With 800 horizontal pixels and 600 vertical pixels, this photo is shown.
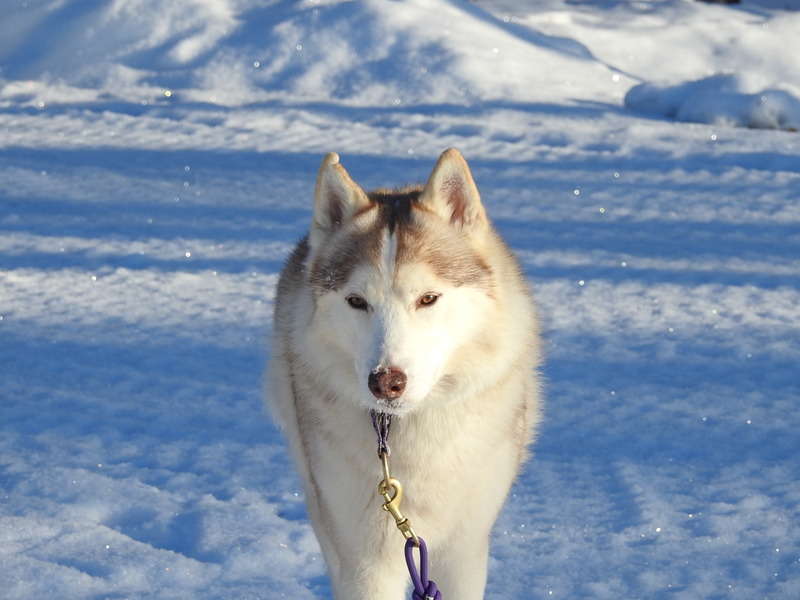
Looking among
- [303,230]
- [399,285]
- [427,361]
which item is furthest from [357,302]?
[303,230]

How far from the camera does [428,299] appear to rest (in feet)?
7.43

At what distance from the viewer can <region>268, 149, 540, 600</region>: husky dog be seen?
2.27 m

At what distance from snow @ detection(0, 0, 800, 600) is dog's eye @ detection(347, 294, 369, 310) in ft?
3.68

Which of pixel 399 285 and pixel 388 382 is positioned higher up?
pixel 399 285

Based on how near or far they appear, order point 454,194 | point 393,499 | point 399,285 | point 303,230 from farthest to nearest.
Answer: point 303,230
point 454,194
point 393,499
point 399,285

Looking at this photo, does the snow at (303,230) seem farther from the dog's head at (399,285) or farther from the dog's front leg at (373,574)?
the dog's head at (399,285)

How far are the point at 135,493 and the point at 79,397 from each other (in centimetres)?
94

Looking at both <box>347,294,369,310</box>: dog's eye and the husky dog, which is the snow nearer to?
the husky dog

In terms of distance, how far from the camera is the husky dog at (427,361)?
7.45ft

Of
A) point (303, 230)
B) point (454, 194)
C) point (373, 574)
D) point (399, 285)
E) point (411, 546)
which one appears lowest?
point (303, 230)

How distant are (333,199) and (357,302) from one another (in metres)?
0.34

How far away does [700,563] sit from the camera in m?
3.12

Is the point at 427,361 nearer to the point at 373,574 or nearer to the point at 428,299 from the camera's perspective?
the point at 428,299

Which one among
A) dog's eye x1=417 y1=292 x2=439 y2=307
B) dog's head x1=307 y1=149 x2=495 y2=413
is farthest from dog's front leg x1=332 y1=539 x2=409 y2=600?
dog's eye x1=417 y1=292 x2=439 y2=307
